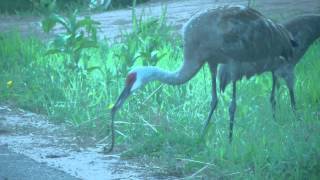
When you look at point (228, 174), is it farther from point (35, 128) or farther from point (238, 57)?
point (35, 128)

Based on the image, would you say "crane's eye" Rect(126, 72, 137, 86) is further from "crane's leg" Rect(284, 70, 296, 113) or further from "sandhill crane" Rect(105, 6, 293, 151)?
"crane's leg" Rect(284, 70, 296, 113)

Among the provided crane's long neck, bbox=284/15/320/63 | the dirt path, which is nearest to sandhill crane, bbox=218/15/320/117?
crane's long neck, bbox=284/15/320/63

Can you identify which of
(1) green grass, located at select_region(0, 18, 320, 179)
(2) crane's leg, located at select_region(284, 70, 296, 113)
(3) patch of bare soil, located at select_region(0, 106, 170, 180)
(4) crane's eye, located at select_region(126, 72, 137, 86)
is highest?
(4) crane's eye, located at select_region(126, 72, 137, 86)

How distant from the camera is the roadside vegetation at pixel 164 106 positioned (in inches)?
218

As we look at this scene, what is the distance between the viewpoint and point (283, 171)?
5.23 metres

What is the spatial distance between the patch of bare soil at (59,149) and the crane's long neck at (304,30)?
2059 millimetres

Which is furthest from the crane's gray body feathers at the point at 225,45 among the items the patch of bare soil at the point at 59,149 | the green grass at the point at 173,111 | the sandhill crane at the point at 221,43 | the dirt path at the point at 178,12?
the dirt path at the point at 178,12

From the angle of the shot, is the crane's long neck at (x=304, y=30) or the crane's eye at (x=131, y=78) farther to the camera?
the crane's long neck at (x=304, y=30)

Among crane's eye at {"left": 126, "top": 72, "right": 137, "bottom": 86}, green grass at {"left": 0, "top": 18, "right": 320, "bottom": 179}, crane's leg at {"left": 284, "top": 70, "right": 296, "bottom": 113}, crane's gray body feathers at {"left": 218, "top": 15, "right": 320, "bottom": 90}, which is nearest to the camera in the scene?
green grass at {"left": 0, "top": 18, "right": 320, "bottom": 179}

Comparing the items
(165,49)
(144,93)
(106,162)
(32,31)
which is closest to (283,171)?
(106,162)

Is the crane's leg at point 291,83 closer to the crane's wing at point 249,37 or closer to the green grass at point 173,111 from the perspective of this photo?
the green grass at point 173,111

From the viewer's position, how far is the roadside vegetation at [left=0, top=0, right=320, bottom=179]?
5.54m

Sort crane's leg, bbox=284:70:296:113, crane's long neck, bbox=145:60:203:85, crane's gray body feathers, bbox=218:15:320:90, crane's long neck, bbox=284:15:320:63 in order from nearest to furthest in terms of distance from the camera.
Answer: crane's long neck, bbox=145:60:203:85 < crane's gray body feathers, bbox=218:15:320:90 < crane's leg, bbox=284:70:296:113 < crane's long neck, bbox=284:15:320:63

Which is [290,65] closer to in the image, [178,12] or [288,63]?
[288,63]
